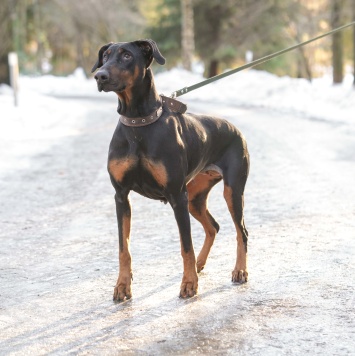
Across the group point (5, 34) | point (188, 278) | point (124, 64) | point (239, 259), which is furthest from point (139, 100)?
point (5, 34)

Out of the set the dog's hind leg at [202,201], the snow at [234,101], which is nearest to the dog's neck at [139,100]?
the dog's hind leg at [202,201]

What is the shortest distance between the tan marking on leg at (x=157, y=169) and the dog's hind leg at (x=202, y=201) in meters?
0.91

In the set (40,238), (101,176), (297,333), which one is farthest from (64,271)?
(101,176)

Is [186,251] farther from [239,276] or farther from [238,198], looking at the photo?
[238,198]

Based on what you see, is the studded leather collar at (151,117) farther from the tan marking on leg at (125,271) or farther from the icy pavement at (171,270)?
the icy pavement at (171,270)

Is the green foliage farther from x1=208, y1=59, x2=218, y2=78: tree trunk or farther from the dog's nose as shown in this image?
the dog's nose

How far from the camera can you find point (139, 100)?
15.2 feet

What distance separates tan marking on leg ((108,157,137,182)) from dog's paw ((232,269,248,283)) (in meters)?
1.13

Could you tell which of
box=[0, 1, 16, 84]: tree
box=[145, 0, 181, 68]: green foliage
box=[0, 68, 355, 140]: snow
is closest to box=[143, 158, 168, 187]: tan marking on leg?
box=[0, 68, 355, 140]: snow

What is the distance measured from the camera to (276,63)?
3656 centimetres

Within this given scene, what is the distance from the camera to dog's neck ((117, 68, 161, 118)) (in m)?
4.62

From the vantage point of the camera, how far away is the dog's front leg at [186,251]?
475 centimetres

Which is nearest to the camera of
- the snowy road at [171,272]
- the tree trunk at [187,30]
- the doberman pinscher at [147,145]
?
the snowy road at [171,272]

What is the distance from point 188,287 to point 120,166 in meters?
0.94
